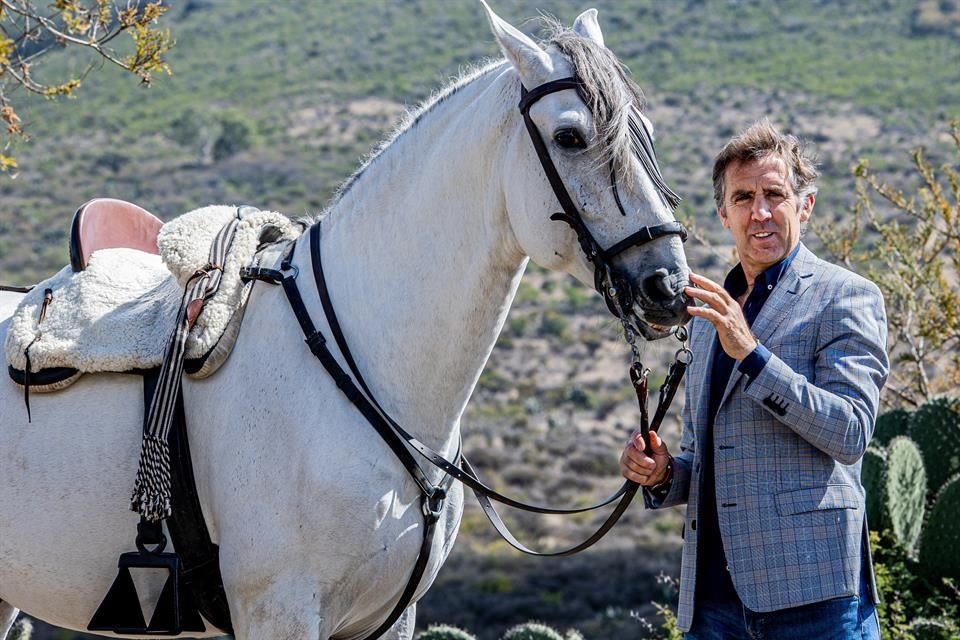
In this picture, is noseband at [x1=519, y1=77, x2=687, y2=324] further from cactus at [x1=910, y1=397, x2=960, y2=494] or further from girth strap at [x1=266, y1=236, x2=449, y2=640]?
cactus at [x1=910, y1=397, x2=960, y2=494]

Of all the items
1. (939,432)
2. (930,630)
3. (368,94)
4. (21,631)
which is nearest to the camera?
(930,630)

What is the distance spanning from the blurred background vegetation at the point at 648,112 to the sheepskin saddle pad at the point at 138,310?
1.20 meters

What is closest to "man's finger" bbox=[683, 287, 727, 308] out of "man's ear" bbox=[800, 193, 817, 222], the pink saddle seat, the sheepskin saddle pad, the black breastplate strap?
"man's ear" bbox=[800, 193, 817, 222]

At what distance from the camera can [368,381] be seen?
10.5 feet

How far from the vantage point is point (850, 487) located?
2.93 m

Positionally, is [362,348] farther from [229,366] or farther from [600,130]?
[600,130]

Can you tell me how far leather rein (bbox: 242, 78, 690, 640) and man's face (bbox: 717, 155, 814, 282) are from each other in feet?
1.01

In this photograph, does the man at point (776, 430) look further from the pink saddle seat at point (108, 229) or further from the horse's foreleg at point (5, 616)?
the horse's foreleg at point (5, 616)

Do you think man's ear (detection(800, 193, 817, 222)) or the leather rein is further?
man's ear (detection(800, 193, 817, 222))

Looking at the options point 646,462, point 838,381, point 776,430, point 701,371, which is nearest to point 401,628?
point 646,462

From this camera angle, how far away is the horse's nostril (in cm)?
275

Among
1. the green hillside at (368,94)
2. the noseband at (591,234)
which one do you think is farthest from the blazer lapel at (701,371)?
the green hillside at (368,94)

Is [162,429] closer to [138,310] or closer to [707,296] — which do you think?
[138,310]

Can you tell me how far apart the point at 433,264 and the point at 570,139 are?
1.91 ft
